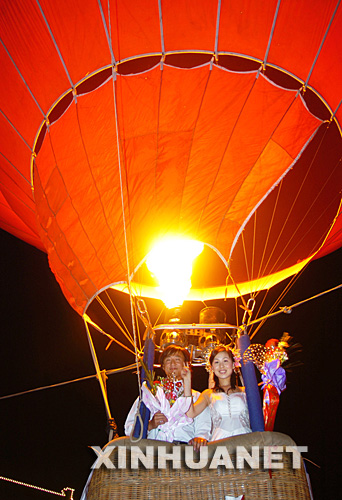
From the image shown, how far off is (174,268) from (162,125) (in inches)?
36.8

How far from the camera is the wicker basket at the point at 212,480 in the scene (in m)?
1.57

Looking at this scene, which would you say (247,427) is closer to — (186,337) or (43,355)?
(186,337)

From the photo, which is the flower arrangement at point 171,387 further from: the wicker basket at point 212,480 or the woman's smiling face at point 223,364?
the wicker basket at point 212,480

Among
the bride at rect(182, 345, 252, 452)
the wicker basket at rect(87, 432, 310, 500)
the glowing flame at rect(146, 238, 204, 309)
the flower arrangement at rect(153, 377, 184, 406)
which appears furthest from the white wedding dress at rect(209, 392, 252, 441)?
the glowing flame at rect(146, 238, 204, 309)

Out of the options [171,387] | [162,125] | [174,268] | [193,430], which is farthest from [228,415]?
[162,125]

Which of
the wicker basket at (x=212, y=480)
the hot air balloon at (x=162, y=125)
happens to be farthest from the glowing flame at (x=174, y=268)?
the wicker basket at (x=212, y=480)

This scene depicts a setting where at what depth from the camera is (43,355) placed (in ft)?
12.6

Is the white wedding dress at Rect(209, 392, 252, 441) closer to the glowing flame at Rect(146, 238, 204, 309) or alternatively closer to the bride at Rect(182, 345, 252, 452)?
the bride at Rect(182, 345, 252, 452)

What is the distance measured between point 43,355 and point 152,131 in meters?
2.00

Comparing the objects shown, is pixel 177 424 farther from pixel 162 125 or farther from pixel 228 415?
pixel 162 125

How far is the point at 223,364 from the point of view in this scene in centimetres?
233

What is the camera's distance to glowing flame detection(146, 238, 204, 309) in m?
3.19

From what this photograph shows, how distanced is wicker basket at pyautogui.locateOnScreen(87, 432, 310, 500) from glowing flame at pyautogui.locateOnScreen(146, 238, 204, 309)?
65.2 inches

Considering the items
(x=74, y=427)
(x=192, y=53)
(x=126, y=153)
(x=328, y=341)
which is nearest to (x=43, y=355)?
(x=74, y=427)
